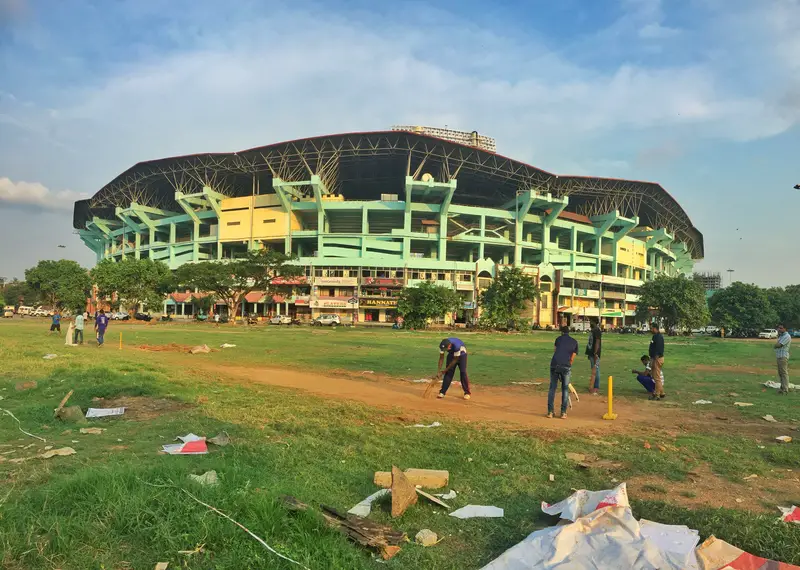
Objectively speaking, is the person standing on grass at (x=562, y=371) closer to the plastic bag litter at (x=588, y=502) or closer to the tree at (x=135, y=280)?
the plastic bag litter at (x=588, y=502)

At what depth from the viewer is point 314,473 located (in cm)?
603

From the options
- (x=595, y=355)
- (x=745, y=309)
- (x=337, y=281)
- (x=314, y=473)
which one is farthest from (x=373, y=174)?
(x=314, y=473)

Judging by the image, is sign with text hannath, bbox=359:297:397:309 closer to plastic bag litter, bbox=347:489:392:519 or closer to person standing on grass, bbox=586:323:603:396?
person standing on grass, bbox=586:323:603:396

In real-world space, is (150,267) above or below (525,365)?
above

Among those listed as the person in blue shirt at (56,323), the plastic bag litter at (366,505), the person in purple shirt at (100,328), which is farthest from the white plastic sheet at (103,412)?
the person in blue shirt at (56,323)

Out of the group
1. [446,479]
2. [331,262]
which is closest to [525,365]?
[446,479]

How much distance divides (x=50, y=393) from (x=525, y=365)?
16.8m

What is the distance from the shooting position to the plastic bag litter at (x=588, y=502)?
4.39 metres

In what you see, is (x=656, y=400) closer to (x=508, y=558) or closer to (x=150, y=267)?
(x=508, y=558)

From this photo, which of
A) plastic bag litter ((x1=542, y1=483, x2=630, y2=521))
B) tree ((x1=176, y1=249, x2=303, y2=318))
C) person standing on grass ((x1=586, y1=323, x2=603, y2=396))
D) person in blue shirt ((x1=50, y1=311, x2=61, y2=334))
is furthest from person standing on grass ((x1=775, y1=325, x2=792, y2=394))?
tree ((x1=176, y1=249, x2=303, y2=318))

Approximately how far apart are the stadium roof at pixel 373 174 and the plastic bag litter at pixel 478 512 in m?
67.9

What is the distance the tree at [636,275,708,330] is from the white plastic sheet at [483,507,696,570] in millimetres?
67972

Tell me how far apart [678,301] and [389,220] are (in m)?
42.9

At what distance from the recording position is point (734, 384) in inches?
622
